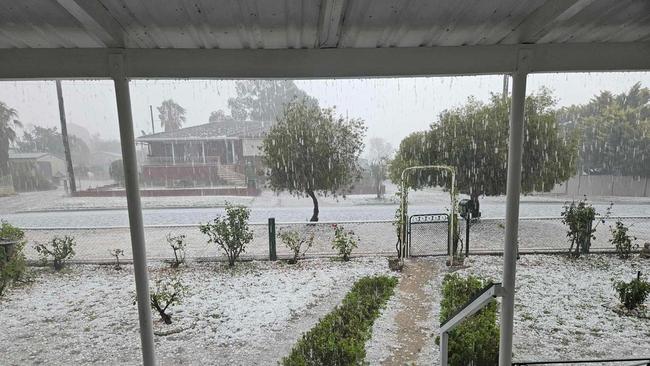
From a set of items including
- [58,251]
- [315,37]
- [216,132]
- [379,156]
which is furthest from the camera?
[216,132]

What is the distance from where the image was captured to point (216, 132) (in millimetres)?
5965

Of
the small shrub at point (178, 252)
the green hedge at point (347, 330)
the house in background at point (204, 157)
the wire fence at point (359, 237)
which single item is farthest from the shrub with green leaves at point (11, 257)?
the green hedge at point (347, 330)

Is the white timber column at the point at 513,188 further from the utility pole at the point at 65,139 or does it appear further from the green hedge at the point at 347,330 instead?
the utility pole at the point at 65,139

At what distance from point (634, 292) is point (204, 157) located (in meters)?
6.23

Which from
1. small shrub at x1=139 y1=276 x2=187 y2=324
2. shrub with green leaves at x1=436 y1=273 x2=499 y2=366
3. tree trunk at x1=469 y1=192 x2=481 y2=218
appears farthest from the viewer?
tree trunk at x1=469 y1=192 x2=481 y2=218

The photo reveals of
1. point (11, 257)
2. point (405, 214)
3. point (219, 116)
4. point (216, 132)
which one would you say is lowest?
point (11, 257)

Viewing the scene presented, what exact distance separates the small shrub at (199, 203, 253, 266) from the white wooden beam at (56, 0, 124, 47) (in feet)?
11.8

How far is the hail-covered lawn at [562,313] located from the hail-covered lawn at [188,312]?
2.89ft

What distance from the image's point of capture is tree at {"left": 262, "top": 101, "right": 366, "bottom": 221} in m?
5.01

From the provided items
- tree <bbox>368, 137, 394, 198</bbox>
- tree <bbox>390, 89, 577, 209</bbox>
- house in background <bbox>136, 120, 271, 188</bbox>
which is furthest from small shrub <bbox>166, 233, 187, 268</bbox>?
tree <bbox>390, 89, 577, 209</bbox>

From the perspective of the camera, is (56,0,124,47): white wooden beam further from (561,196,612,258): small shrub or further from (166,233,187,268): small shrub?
(561,196,612,258): small shrub

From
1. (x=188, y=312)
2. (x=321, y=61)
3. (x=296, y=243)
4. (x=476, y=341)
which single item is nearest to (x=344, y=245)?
(x=296, y=243)

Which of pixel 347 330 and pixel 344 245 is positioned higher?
pixel 344 245

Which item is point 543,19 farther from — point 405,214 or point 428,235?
point 428,235
